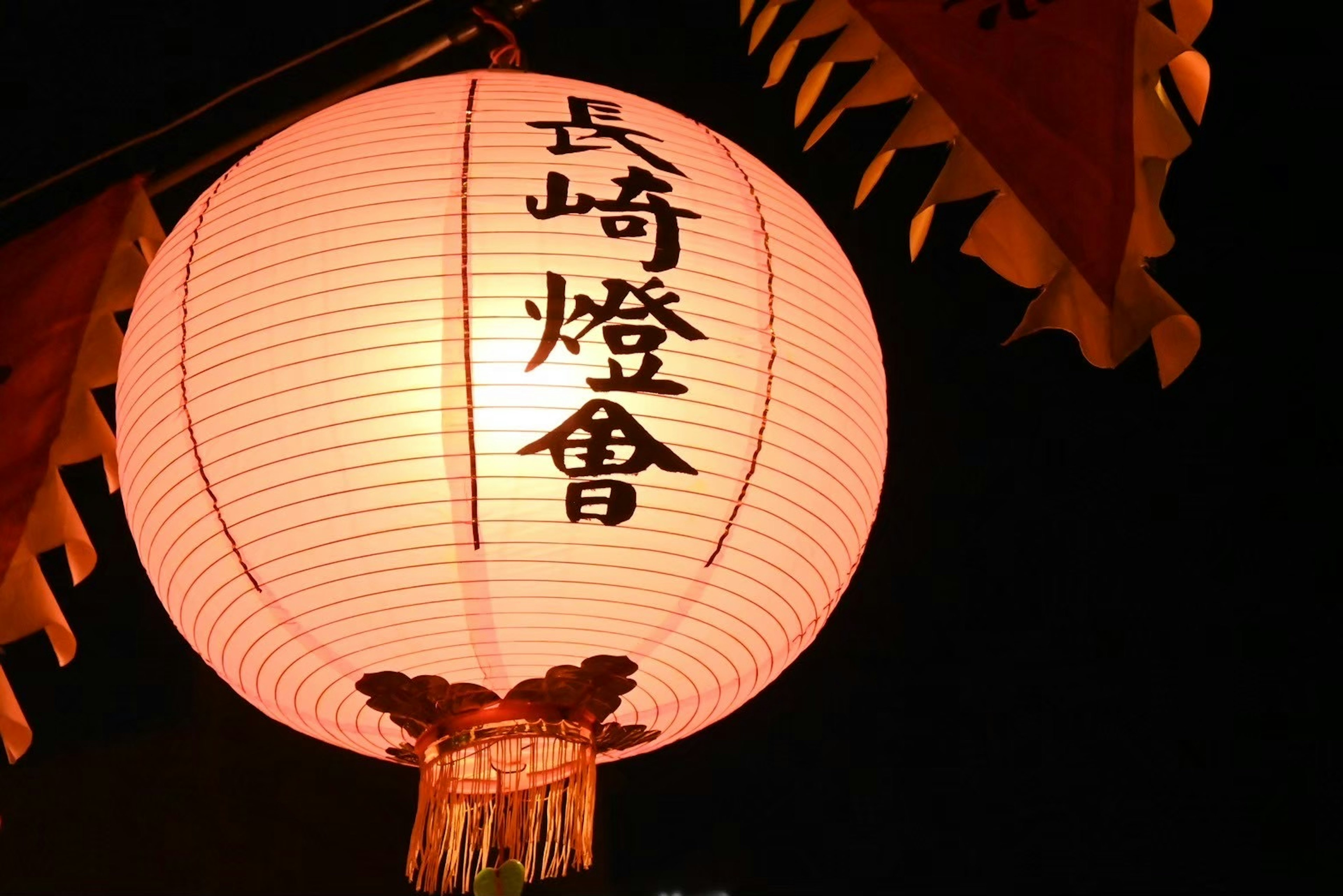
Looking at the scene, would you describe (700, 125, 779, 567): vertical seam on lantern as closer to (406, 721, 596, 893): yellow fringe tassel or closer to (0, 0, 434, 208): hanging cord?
(406, 721, 596, 893): yellow fringe tassel

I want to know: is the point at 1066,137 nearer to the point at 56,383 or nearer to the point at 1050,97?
the point at 1050,97

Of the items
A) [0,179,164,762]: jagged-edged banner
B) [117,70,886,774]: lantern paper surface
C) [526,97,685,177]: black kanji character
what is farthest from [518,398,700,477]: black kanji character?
[0,179,164,762]: jagged-edged banner

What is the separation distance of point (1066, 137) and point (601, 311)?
49 centimetres

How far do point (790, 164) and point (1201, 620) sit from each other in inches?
49.0

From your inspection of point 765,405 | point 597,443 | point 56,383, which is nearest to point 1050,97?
point 765,405

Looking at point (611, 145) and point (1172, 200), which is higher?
point (1172, 200)

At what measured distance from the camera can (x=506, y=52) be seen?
2086mm

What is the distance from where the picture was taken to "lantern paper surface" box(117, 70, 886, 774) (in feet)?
5.14

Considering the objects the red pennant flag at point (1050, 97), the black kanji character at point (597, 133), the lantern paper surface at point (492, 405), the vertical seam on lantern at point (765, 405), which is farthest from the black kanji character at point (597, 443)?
the red pennant flag at point (1050, 97)

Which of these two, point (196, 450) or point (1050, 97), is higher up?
point (1050, 97)

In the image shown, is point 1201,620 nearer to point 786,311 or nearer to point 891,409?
point 891,409

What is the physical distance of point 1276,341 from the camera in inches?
118

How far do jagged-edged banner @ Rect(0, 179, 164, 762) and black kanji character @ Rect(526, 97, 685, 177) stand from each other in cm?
80

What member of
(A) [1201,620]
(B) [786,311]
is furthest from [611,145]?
(A) [1201,620]
